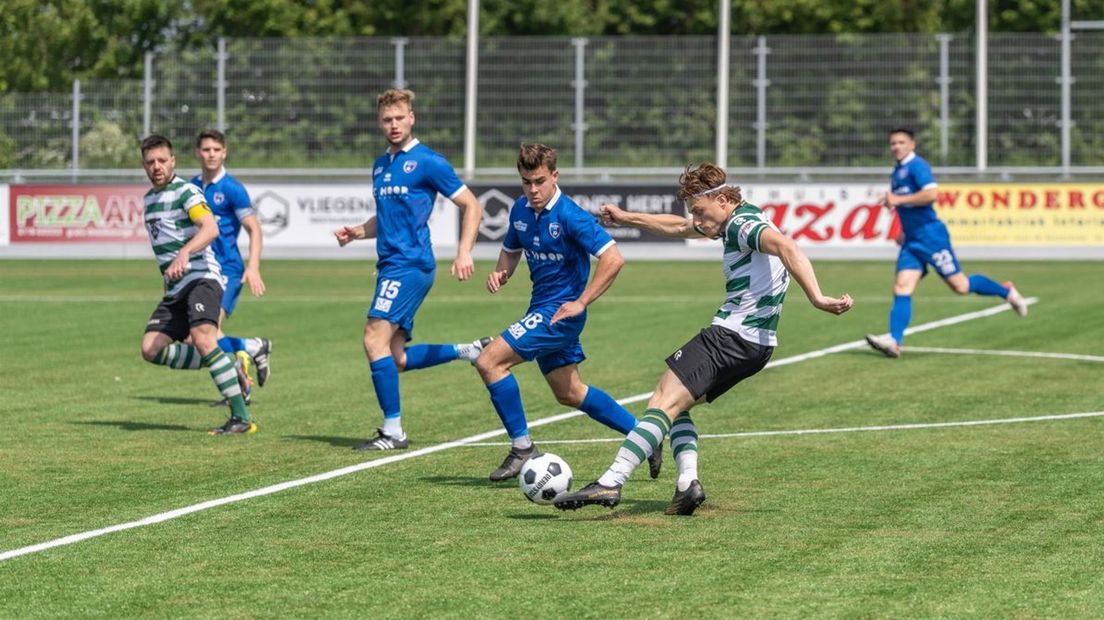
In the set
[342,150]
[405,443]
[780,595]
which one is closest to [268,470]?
[405,443]

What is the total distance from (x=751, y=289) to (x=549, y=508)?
4.76 ft

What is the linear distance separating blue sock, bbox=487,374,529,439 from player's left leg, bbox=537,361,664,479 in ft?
0.65

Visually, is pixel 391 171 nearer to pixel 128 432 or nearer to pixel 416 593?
pixel 128 432

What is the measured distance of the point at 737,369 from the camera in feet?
29.8

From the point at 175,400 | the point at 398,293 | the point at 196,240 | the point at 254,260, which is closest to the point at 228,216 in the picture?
the point at 175,400

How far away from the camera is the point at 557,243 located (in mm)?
10023

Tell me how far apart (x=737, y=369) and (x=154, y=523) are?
2.82 metres

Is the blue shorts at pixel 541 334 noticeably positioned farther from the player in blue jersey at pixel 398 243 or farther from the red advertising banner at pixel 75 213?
the red advertising banner at pixel 75 213

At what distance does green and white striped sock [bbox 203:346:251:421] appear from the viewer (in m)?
12.3

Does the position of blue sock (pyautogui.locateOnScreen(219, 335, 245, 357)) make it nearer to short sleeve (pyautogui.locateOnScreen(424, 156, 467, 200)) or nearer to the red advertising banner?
short sleeve (pyautogui.locateOnScreen(424, 156, 467, 200))

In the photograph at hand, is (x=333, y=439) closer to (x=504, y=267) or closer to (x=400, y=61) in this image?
(x=504, y=267)

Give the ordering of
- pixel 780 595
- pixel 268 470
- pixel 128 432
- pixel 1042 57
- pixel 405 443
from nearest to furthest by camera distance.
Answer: pixel 780 595, pixel 268 470, pixel 405 443, pixel 128 432, pixel 1042 57

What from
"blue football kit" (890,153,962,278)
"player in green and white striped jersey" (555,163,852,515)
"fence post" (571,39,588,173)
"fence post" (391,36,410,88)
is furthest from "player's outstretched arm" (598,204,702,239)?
"fence post" (391,36,410,88)

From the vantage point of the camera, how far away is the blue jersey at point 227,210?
572 inches
